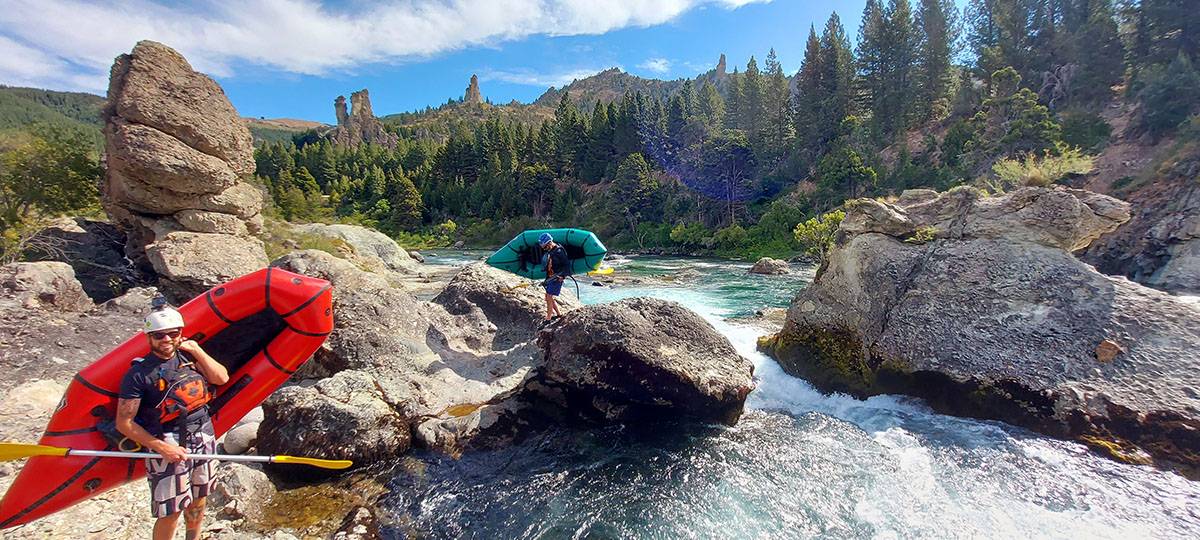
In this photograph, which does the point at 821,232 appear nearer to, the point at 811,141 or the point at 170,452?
the point at 170,452

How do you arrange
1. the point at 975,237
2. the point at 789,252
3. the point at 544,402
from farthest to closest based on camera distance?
the point at 789,252
the point at 975,237
the point at 544,402

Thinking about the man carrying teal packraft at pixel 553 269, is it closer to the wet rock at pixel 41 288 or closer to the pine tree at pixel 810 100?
the wet rock at pixel 41 288

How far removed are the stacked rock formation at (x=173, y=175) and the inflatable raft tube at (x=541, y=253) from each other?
628cm

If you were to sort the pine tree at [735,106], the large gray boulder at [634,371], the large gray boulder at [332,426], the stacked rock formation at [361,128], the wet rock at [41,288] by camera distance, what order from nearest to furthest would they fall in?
1. the large gray boulder at [332,426]
2. the large gray boulder at [634,371]
3. the wet rock at [41,288]
4. the pine tree at [735,106]
5. the stacked rock formation at [361,128]

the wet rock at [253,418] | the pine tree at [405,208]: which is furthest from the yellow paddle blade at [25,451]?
the pine tree at [405,208]

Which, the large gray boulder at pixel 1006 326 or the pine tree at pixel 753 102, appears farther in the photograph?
the pine tree at pixel 753 102

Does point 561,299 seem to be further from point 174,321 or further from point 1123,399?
point 1123,399

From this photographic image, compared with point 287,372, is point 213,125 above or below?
above

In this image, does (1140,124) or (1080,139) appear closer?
(1140,124)

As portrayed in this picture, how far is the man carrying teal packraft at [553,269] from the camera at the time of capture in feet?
29.8

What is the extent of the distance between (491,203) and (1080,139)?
66.4 metres

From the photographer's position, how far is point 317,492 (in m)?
5.50

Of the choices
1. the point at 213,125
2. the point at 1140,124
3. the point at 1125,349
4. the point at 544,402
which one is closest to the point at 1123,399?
the point at 1125,349

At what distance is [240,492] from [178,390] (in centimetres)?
189
